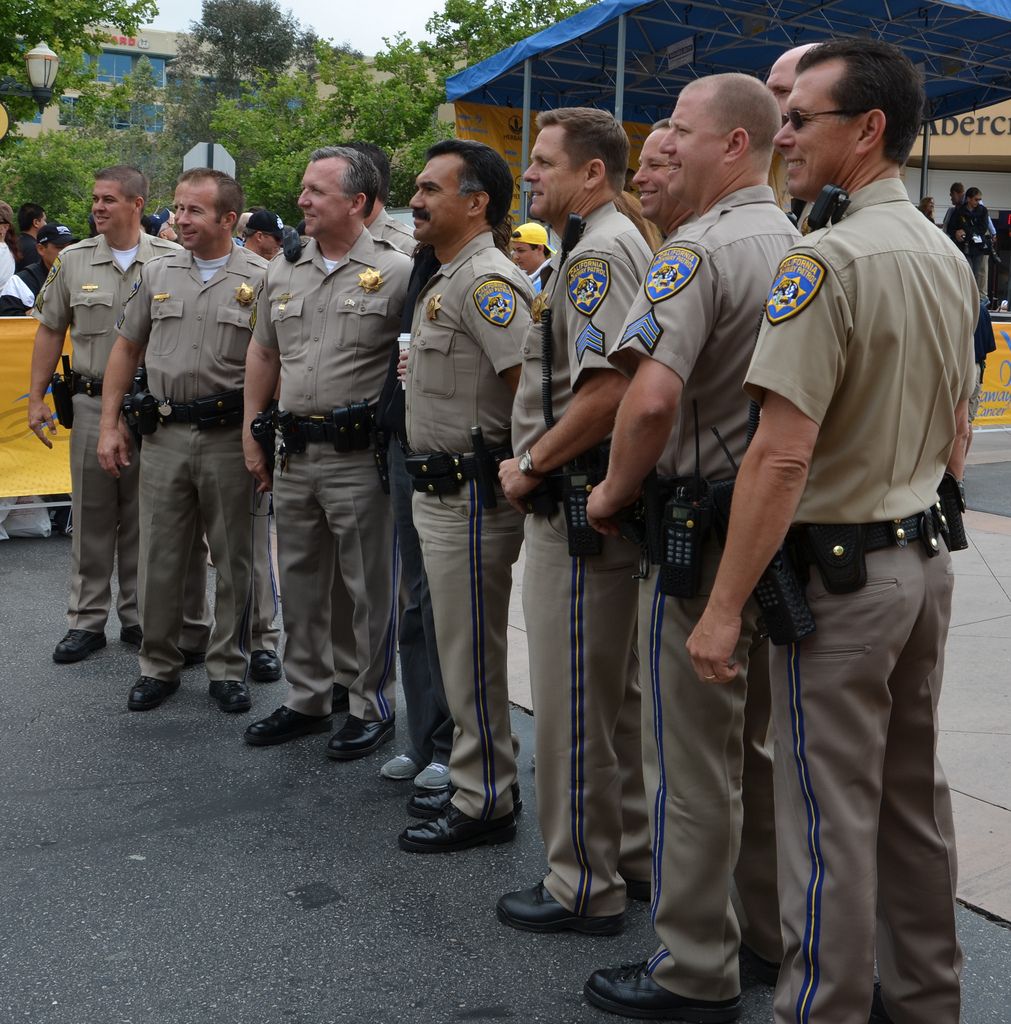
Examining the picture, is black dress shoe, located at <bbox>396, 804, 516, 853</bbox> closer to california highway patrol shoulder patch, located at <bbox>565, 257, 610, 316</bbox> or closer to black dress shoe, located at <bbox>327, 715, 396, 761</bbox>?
black dress shoe, located at <bbox>327, 715, 396, 761</bbox>

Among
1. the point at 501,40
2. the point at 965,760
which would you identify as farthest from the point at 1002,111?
the point at 965,760

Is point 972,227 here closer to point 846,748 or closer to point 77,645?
point 77,645

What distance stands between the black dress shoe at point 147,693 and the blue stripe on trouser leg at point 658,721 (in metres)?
2.95

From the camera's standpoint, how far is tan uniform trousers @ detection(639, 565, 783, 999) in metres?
2.79

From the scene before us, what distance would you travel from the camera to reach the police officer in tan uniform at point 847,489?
2299 mm

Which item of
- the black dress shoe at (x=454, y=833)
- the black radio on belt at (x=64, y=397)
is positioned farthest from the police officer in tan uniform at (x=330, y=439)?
the black radio on belt at (x=64, y=397)

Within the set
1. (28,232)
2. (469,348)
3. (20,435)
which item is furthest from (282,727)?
(28,232)

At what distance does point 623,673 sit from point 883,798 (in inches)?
34.2

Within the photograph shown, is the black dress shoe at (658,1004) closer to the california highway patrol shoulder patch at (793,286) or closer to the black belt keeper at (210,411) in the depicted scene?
the california highway patrol shoulder patch at (793,286)

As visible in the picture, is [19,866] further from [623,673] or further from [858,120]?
[858,120]

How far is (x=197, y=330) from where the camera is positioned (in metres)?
5.21

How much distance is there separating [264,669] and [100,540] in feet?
4.04

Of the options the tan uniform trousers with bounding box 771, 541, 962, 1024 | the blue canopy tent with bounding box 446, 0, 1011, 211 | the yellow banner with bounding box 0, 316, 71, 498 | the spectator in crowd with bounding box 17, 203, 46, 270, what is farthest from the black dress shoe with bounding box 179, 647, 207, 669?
the blue canopy tent with bounding box 446, 0, 1011, 211

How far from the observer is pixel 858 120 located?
7.72ft
